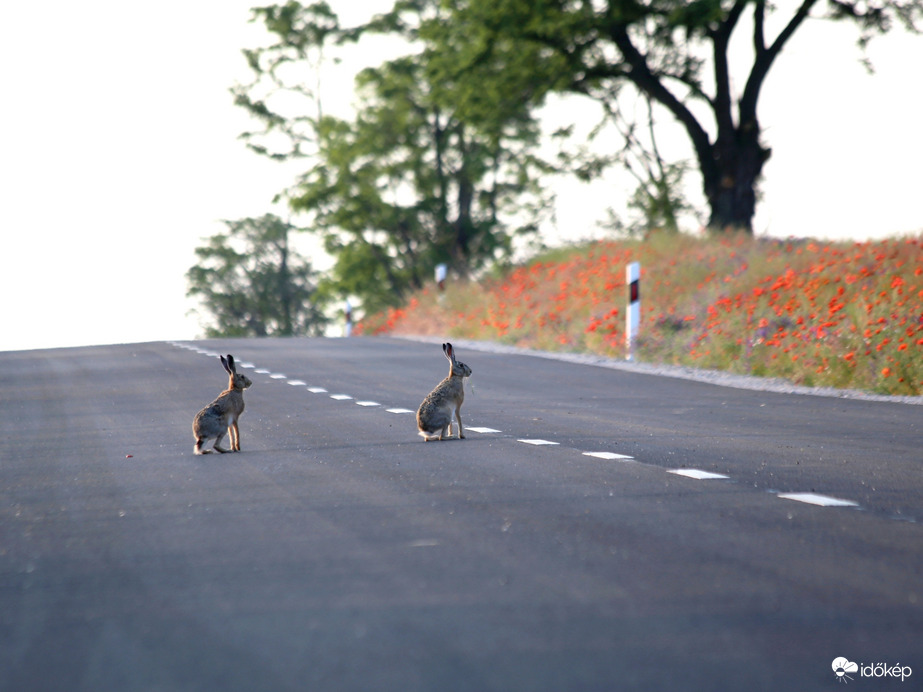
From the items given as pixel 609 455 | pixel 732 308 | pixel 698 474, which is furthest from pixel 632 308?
pixel 698 474

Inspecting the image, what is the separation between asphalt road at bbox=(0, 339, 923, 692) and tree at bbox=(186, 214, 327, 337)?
61889mm

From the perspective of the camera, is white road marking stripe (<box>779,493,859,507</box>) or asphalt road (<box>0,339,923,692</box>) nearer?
asphalt road (<box>0,339,923,692</box>)

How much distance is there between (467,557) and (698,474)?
287 centimetres

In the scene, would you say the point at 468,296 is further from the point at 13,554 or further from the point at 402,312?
the point at 13,554

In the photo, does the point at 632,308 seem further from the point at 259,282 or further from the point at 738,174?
the point at 259,282

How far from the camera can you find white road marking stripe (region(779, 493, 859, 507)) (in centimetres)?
650

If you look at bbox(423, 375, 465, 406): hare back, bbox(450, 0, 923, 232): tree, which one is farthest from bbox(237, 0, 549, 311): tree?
bbox(423, 375, 465, 406): hare back

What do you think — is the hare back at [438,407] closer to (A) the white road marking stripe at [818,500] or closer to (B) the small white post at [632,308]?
(A) the white road marking stripe at [818,500]

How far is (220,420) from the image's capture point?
31.1 feet

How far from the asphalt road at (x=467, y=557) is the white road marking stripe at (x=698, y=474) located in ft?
0.14

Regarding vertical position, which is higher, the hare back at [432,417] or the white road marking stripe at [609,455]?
the hare back at [432,417]

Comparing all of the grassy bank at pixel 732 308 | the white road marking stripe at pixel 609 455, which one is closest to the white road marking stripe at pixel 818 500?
the white road marking stripe at pixel 609 455

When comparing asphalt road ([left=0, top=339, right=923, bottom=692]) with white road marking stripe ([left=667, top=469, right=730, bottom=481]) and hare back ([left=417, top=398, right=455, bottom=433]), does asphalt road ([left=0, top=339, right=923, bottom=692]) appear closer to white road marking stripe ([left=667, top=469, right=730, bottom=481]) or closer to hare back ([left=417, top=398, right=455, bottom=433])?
white road marking stripe ([left=667, top=469, right=730, bottom=481])

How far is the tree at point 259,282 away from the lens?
72.8 metres
